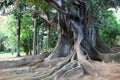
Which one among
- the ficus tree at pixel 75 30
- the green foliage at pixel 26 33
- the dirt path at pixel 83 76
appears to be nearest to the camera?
the dirt path at pixel 83 76

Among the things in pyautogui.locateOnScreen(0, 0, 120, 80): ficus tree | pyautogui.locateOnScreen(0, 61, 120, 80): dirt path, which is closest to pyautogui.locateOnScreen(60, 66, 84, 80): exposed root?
pyautogui.locateOnScreen(0, 61, 120, 80): dirt path

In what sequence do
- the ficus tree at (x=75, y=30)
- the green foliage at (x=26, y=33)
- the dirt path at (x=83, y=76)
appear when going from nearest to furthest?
the dirt path at (x=83, y=76)
the ficus tree at (x=75, y=30)
the green foliage at (x=26, y=33)

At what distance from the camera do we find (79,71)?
8.80 meters

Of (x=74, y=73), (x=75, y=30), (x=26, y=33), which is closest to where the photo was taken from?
(x=74, y=73)

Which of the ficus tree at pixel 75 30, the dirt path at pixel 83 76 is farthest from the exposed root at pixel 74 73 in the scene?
the ficus tree at pixel 75 30

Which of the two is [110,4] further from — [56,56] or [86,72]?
[86,72]

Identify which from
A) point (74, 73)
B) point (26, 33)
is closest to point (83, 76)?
point (74, 73)

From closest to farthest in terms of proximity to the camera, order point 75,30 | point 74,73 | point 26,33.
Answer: point 74,73, point 75,30, point 26,33

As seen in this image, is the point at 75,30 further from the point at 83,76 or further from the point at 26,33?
the point at 26,33

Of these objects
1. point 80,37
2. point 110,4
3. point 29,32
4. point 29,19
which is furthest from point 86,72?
point 29,32

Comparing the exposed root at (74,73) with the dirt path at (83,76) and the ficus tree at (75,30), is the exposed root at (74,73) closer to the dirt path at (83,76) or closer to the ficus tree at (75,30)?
the dirt path at (83,76)

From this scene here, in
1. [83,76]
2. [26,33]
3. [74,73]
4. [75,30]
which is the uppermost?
[75,30]

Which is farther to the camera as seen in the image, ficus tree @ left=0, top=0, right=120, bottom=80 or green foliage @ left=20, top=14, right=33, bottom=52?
green foliage @ left=20, top=14, right=33, bottom=52

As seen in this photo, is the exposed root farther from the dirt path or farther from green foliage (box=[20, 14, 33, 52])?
green foliage (box=[20, 14, 33, 52])
